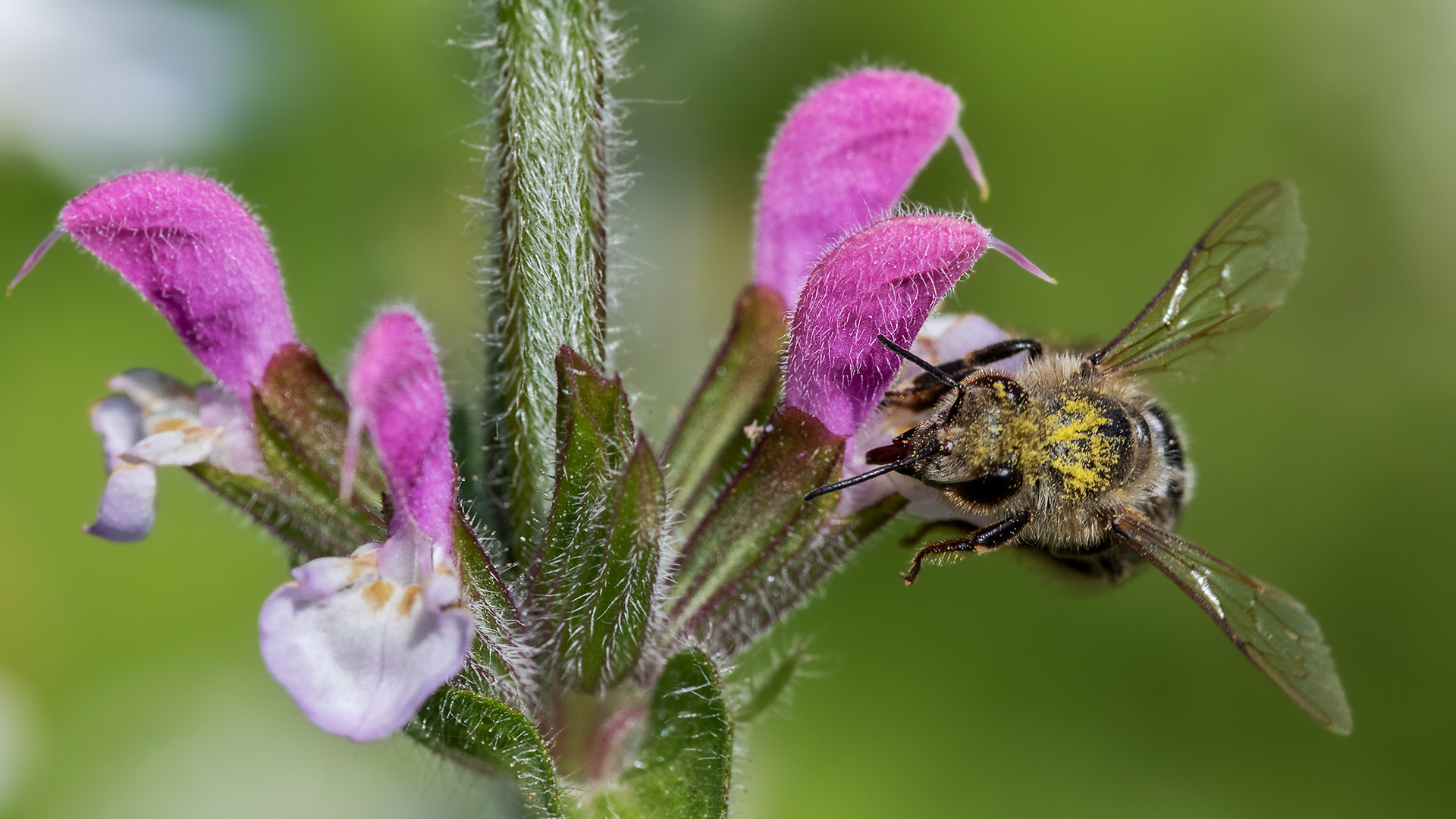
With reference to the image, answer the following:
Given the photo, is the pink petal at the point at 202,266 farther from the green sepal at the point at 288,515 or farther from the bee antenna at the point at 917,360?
the bee antenna at the point at 917,360

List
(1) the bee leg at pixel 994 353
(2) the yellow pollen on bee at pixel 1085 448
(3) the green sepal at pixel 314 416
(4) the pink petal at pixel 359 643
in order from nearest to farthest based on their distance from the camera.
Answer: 1. (4) the pink petal at pixel 359 643
2. (3) the green sepal at pixel 314 416
3. (2) the yellow pollen on bee at pixel 1085 448
4. (1) the bee leg at pixel 994 353

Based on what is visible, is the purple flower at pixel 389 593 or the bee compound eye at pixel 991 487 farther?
the bee compound eye at pixel 991 487

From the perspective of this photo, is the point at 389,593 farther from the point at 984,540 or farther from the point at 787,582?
the point at 984,540

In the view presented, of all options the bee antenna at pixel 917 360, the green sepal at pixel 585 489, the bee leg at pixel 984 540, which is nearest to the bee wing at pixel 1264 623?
the bee leg at pixel 984 540

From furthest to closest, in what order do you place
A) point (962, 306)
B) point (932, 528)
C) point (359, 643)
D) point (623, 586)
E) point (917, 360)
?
point (962, 306) < point (932, 528) < point (917, 360) < point (623, 586) < point (359, 643)

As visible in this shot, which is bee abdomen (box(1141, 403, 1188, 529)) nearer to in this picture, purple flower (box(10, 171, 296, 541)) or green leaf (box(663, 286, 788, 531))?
green leaf (box(663, 286, 788, 531))

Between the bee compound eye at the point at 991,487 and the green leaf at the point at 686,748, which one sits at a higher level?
the bee compound eye at the point at 991,487

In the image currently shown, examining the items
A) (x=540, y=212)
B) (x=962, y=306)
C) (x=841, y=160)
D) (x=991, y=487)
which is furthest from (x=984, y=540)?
(x=962, y=306)

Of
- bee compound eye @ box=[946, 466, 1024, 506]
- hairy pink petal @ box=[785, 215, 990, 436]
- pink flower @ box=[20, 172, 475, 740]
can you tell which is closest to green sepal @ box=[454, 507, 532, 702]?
pink flower @ box=[20, 172, 475, 740]
